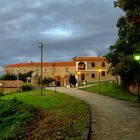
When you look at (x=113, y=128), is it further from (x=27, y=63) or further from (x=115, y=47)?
(x=27, y=63)

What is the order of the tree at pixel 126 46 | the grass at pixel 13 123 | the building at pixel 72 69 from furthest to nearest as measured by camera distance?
the building at pixel 72 69 → the tree at pixel 126 46 → the grass at pixel 13 123

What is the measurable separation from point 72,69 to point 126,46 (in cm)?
10592

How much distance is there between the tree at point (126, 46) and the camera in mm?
47500

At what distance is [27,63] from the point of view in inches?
7254

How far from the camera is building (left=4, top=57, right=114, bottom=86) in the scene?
496 ft

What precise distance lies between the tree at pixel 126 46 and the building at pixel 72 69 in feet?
216

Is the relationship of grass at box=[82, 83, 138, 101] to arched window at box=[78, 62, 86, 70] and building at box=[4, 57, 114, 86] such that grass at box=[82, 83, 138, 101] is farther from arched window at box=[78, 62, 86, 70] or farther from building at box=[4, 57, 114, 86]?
arched window at box=[78, 62, 86, 70]

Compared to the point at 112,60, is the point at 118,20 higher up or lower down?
higher up

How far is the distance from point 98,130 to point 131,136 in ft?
8.33

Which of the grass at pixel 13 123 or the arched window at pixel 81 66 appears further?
the arched window at pixel 81 66

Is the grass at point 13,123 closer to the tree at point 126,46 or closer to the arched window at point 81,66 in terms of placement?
the tree at point 126,46

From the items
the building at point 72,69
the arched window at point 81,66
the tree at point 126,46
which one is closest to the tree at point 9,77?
the building at point 72,69

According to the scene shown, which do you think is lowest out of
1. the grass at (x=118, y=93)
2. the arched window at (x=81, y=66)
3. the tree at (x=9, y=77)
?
the grass at (x=118, y=93)

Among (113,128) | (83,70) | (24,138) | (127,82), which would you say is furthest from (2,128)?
(83,70)
